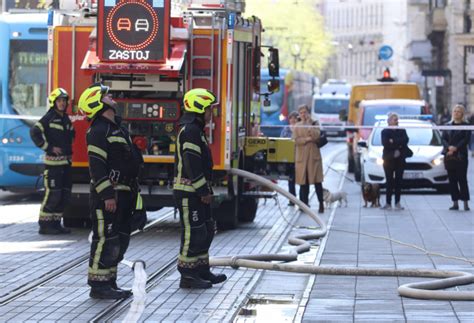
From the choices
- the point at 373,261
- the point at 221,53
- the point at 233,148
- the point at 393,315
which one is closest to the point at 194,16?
the point at 221,53

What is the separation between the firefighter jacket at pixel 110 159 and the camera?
12281mm

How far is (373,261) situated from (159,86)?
4.15 metres

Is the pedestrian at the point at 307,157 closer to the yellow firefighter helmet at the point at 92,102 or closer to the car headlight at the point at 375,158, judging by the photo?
the car headlight at the point at 375,158

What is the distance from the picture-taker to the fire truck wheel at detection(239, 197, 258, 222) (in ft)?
68.5

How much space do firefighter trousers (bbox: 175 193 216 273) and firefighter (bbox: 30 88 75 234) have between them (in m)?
5.51

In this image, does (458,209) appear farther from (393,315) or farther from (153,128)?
(393,315)

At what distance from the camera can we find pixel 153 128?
60.7 ft

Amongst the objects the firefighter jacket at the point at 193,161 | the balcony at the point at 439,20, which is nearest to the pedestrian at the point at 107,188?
the firefighter jacket at the point at 193,161

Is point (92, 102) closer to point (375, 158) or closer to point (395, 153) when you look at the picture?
point (395, 153)

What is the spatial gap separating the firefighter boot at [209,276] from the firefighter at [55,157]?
546 cm

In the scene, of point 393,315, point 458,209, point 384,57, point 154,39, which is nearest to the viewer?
point 393,315

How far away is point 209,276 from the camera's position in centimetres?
1328

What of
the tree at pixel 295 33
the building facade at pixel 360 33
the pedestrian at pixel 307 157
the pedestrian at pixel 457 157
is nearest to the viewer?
the pedestrian at pixel 307 157

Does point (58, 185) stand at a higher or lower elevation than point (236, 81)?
lower
